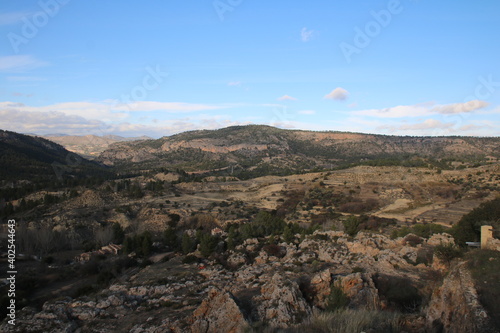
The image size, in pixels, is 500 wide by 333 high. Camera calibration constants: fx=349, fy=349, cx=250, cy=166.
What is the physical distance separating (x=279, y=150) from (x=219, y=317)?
114870mm

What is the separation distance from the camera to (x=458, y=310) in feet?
27.2

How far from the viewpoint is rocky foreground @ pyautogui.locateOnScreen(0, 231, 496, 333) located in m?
9.55

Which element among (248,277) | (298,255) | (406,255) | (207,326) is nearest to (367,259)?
(406,255)

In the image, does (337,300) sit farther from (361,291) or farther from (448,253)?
(448,253)

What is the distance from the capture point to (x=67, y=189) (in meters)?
50.3

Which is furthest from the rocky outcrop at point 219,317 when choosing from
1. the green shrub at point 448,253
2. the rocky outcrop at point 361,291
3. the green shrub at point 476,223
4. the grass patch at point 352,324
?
the green shrub at point 476,223

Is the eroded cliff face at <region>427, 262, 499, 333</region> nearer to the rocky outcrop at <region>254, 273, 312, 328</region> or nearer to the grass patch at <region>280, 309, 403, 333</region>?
the grass patch at <region>280, 309, 403, 333</region>

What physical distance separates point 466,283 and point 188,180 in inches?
2275

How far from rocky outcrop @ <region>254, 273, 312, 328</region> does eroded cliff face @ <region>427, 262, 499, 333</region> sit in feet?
11.9

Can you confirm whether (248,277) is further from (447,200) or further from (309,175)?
(309,175)

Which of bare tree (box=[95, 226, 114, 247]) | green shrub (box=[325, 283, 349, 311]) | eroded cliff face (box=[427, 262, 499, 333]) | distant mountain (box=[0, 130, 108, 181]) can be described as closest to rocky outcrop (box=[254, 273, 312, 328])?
green shrub (box=[325, 283, 349, 311])

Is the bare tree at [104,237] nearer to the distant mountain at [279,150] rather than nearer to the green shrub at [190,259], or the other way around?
the green shrub at [190,259]

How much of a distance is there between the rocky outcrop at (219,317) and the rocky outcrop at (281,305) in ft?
3.15

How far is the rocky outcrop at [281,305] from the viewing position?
35.9ft
